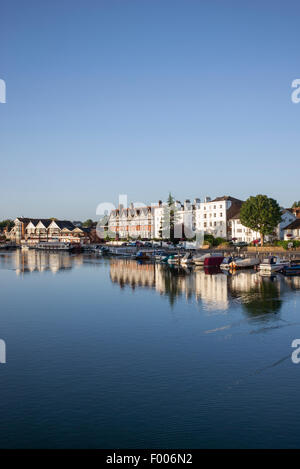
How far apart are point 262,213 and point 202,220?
37495 millimetres

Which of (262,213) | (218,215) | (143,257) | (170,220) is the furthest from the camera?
(170,220)

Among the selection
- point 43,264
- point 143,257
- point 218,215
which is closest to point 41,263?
point 43,264

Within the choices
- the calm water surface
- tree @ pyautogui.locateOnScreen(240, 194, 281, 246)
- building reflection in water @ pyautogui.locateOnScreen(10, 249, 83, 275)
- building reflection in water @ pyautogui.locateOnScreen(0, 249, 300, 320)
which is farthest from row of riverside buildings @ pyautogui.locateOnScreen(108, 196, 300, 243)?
the calm water surface

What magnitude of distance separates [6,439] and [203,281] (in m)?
45.9

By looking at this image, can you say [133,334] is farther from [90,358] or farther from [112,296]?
[112,296]

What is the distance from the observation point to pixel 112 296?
166 ft

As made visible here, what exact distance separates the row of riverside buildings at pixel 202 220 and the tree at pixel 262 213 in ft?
34.0

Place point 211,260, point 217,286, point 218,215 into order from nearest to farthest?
1. point 217,286
2. point 211,260
3. point 218,215

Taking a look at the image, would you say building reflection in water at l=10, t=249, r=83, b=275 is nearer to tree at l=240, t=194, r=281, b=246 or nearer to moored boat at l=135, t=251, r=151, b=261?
moored boat at l=135, t=251, r=151, b=261

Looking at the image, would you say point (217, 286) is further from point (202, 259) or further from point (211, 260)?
point (202, 259)

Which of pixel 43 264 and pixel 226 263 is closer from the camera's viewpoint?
pixel 226 263

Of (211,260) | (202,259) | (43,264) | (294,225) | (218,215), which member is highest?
(218,215)

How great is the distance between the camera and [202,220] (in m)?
134
